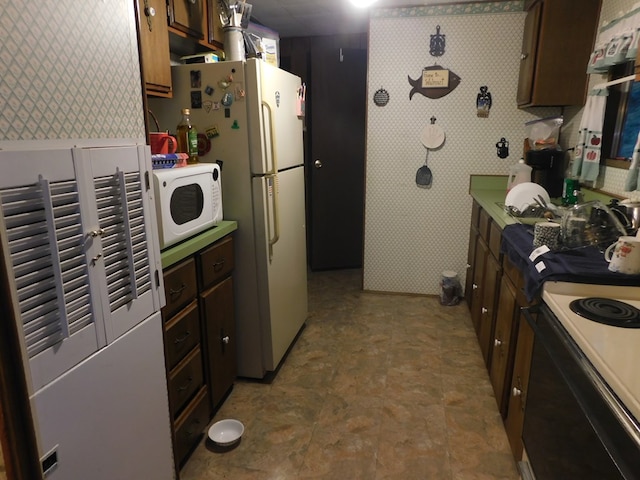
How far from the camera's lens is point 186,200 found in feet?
6.09

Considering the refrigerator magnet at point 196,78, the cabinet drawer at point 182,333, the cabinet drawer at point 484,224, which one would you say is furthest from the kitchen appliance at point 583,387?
the refrigerator magnet at point 196,78

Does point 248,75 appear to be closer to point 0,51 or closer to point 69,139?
point 69,139

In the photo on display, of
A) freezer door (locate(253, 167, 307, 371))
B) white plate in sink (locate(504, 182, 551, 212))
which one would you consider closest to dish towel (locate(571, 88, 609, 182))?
white plate in sink (locate(504, 182, 551, 212))

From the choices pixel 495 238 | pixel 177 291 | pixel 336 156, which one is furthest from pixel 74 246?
pixel 336 156

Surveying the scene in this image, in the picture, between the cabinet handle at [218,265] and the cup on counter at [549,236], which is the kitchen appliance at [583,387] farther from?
the cabinet handle at [218,265]

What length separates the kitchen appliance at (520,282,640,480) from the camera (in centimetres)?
89

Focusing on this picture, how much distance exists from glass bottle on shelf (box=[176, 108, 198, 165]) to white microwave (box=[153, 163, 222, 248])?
0.13m

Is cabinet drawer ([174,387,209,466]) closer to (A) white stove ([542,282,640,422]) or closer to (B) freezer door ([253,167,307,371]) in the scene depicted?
(B) freezer door ([253,167,307,371])

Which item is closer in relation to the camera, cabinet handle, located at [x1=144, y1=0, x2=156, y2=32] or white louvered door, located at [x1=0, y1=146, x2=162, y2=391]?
white louvered door, located at [x1=0, y1=146, x2=162, y2=391]

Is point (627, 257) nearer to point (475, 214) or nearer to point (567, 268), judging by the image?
point (567, 268)

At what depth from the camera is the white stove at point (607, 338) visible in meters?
0.91

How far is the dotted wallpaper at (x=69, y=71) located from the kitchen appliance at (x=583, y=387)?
1.38 metres

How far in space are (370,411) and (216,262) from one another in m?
1.08

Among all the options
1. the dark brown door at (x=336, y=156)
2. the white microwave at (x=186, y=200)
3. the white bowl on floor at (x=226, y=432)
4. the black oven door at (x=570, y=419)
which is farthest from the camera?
the dark brown door at (x=336, y=156)
